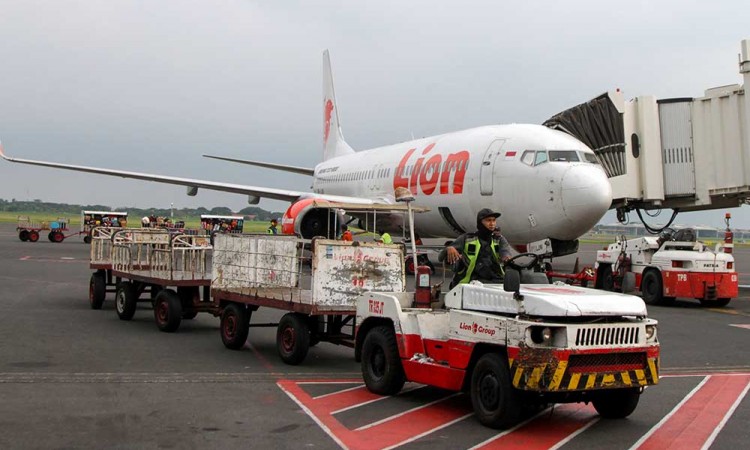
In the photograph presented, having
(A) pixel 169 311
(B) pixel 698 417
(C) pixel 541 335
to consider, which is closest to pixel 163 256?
(A) pixel 169 311

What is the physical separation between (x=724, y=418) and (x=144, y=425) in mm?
5154

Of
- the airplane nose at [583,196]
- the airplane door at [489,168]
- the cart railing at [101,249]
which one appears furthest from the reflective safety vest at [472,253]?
the airplane door at [489,168]

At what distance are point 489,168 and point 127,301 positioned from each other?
391 inches

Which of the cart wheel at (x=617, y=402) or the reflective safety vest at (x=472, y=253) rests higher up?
the reflective safety vest at (x=472, y=253)

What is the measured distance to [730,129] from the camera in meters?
21.0

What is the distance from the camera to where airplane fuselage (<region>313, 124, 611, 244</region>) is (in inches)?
731

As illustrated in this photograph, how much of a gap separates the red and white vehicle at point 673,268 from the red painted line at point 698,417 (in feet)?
27.5

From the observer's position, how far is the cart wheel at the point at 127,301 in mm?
14227

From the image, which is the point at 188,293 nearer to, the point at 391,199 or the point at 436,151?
the point at 436,151

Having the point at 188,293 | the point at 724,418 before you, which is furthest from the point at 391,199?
the point at 724,418

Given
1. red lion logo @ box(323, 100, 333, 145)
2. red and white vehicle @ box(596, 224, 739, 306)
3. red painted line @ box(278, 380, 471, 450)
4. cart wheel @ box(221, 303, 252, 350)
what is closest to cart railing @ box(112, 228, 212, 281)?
cart wheel @ box(221, 303, 252, 350)

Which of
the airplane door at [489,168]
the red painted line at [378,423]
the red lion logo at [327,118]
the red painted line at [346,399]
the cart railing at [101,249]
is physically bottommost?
the red painted line at [378,423]

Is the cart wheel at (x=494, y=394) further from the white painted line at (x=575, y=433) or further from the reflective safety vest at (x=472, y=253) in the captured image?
the reflective safety vest at (x=472, y=253)

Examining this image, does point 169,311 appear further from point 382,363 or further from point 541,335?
point 541,335
